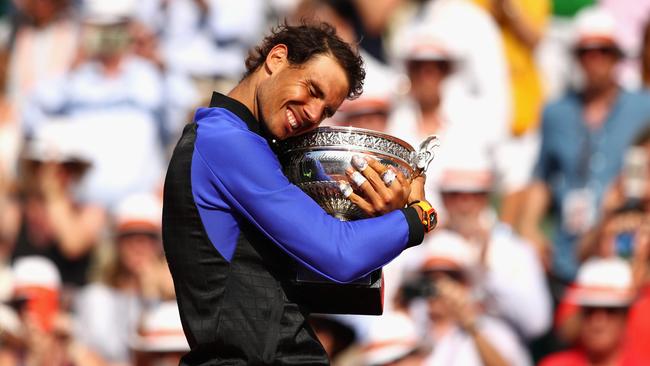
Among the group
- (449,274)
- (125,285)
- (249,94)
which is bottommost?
(125,285)

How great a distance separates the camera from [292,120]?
13.3 ft

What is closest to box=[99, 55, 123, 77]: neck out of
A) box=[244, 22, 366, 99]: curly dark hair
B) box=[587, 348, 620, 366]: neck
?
box=[587, 348, 620, 366]: neck

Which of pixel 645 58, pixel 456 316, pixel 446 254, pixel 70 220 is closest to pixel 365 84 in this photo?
pixel 446 254

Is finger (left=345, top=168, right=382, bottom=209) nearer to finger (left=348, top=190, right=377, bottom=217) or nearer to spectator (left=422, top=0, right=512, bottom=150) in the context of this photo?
finger (left=348, top=190, right=377, bottom=217)

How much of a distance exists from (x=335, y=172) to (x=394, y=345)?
9.79 ft

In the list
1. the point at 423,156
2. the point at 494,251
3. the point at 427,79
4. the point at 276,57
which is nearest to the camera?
the point at 276,57

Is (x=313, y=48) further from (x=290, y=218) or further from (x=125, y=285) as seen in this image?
(x=125, y=285)

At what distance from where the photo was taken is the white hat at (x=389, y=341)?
22.6 ft

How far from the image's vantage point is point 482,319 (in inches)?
285

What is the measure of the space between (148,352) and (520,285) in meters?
1.95

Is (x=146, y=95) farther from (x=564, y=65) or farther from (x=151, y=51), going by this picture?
(x=564, y=65)

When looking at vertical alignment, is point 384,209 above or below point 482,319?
above

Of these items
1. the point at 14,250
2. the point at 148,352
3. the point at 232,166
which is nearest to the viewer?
the point at 232,166

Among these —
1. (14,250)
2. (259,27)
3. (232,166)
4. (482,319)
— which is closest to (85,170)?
(14,250)
